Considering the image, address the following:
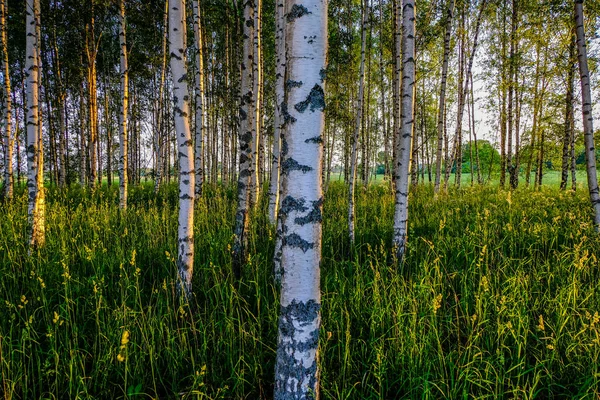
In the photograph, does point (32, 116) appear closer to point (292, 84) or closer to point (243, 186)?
point (243, 186)

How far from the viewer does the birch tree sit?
1.56 m

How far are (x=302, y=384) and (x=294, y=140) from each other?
1310 millimetres

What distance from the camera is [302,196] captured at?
158 cm

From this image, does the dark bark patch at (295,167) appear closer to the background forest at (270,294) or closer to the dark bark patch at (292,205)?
the background forest at (270,294)

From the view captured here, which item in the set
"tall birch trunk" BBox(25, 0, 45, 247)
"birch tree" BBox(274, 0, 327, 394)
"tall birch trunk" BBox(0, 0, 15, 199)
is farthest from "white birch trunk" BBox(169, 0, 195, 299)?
"tall birch trunk" BBox(0, 0, 15, 199)

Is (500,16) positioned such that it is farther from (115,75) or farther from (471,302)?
(115,75)

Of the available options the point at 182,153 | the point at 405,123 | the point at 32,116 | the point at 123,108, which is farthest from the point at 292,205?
the point at 123,108

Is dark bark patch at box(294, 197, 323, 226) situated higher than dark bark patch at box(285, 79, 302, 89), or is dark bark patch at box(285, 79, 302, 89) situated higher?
dark bark patch at box(285, 79, 302, 89)

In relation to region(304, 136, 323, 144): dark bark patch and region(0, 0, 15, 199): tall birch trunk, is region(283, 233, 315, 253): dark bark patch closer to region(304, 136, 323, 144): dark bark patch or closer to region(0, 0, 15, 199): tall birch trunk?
region(304, 136, 323, 144): dark bark patch

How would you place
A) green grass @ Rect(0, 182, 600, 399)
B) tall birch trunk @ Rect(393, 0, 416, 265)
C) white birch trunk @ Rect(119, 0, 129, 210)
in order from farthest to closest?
white birch trunk @ Rect(119, 0, 129, 210)
tall birch trunk @ Rect(393, 0, 416, 265)
green grass @ Rect(0, 182, 600, 399)

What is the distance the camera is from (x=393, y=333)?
2.50m

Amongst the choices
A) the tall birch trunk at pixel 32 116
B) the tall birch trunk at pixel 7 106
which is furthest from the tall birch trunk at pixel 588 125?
the tall birch trunk at pixel 7 106

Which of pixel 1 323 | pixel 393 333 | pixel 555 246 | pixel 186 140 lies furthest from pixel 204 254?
pixel 555 246

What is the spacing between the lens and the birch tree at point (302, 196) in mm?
1558
